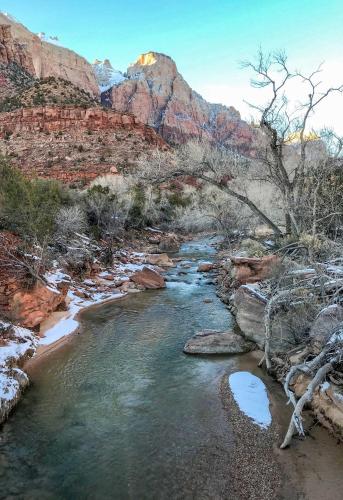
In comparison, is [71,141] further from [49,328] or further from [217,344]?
[217,344]

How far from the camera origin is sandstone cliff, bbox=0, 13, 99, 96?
286ft

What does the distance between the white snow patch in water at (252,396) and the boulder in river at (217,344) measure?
45.9 inches

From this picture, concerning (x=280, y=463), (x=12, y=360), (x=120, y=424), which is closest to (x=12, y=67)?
(x=12, y=360)

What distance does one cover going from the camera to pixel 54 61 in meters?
97.2

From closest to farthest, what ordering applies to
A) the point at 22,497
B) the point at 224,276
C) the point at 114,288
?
the point at 22,497, the point at 114,288, the point at 224,276

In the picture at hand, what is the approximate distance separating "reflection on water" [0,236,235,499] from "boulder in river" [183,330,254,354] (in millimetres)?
333

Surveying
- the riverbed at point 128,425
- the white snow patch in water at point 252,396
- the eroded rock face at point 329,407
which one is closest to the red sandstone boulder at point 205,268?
the riverbed at point 128,425

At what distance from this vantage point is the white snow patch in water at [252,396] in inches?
252

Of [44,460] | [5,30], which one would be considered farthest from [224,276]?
[5,30]

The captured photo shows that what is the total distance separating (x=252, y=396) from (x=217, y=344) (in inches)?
88.4

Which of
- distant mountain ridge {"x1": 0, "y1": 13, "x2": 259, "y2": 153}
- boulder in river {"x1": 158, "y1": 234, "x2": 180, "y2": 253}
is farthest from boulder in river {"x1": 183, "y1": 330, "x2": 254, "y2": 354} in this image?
distant mountain ridge {"x1": 0, "y1": 13, "x2": 259, "y2": 153}

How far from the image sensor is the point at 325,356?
647 cm

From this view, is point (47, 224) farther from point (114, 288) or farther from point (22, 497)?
point (22, 497)

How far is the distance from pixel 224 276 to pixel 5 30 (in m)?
66.7
